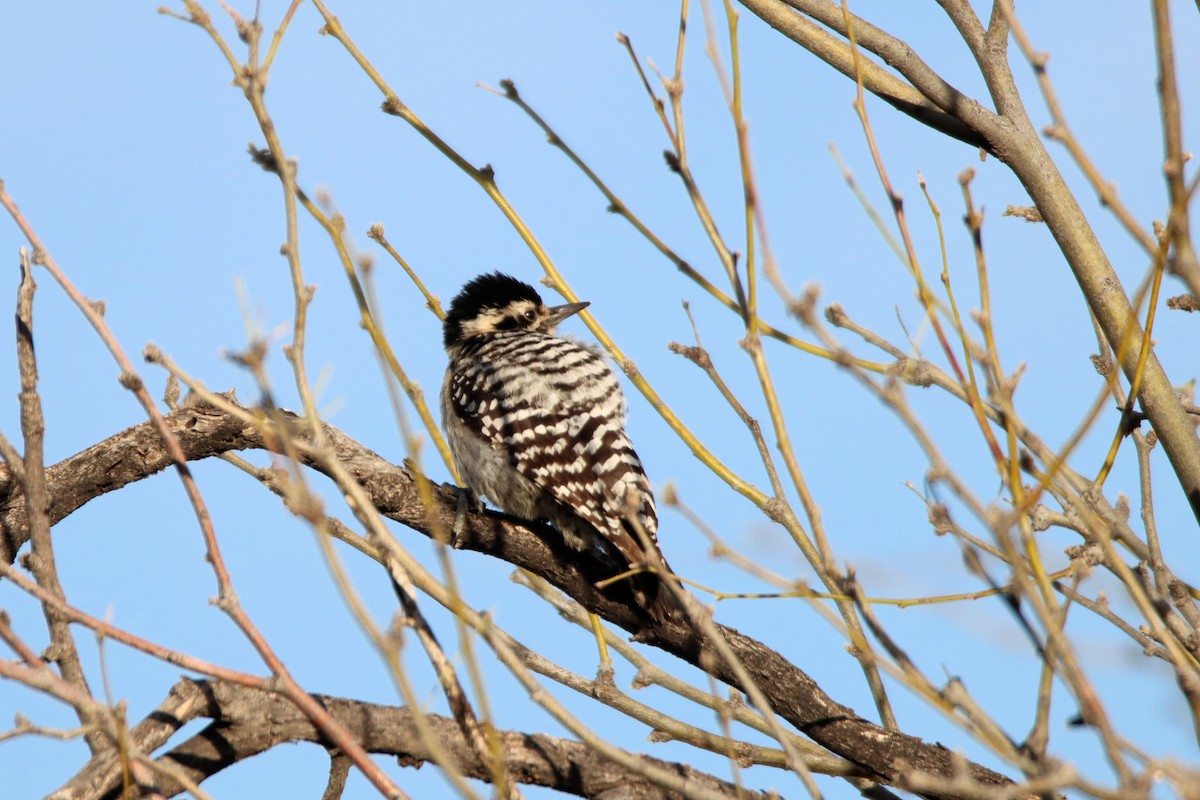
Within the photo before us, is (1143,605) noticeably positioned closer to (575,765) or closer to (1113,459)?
(1113,459)

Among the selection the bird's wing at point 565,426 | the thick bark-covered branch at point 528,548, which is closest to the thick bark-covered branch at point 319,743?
the thick bark-covered branch at point 528,548

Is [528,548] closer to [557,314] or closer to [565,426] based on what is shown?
[565,426]

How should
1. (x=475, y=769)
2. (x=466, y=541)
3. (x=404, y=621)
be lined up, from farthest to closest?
(x=466, y=541)
(x=475, y=769)
(x=404, y=621)

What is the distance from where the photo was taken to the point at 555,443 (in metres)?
5.58

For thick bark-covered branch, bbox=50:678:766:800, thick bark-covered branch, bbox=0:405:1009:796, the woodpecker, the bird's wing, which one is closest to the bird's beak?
the woodpecker

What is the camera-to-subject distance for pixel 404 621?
295 centimetres

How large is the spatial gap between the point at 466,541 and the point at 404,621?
2.37m

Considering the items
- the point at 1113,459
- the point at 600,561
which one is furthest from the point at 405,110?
the point at 1113,459

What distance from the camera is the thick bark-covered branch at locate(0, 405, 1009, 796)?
188 inches

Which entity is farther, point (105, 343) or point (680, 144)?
point (680, 144)

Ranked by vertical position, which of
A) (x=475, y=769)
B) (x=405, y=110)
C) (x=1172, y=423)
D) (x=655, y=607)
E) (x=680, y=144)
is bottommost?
(x=475, y=769)

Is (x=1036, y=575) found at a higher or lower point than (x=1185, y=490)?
lower

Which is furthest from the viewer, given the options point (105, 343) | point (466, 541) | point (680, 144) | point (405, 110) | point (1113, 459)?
point (466, 541)

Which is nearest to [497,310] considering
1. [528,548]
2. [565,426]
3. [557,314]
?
[557,314]
